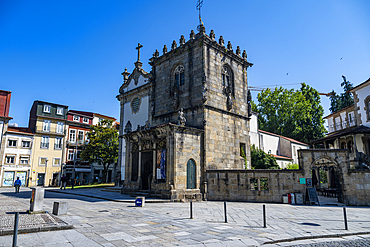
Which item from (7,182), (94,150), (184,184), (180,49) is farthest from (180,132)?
(7,182)

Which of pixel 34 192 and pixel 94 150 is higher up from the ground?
pixel 94 150

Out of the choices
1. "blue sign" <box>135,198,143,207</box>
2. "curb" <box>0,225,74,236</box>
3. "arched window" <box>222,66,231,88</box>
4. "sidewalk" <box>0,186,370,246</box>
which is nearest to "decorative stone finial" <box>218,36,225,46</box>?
"arched window" <box>222,66,231,88</box>

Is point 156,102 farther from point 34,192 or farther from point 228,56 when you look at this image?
point 34,192

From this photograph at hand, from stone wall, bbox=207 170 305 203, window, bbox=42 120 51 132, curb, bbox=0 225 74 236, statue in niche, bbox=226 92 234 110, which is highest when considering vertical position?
window, bbox=42 120 51 132

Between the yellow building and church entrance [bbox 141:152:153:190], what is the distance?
2453 centimetres

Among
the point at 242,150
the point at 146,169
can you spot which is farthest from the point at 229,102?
the point at 146,169

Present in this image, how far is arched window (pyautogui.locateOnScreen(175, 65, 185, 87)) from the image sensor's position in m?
22.7

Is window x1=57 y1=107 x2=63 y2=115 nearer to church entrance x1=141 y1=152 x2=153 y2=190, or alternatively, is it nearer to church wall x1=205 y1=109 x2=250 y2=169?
church entrance x1=141 y1=152 x2=153 y2=190

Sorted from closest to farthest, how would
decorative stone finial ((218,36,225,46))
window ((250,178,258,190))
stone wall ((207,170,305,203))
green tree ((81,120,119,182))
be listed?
stone wall ((207,170,305,203)) < window ((250,178,258,190)) < decorative stone finial ((218,36,225,46)) < green tree ((81,120,119,182))

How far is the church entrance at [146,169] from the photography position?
64.8 feet

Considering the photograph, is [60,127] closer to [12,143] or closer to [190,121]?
[12,143]

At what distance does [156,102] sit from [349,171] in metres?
17.0

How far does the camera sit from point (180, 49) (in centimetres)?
2273

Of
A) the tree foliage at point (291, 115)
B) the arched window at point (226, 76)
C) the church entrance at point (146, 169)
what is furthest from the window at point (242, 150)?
the tree foliage at point (291, 115)
